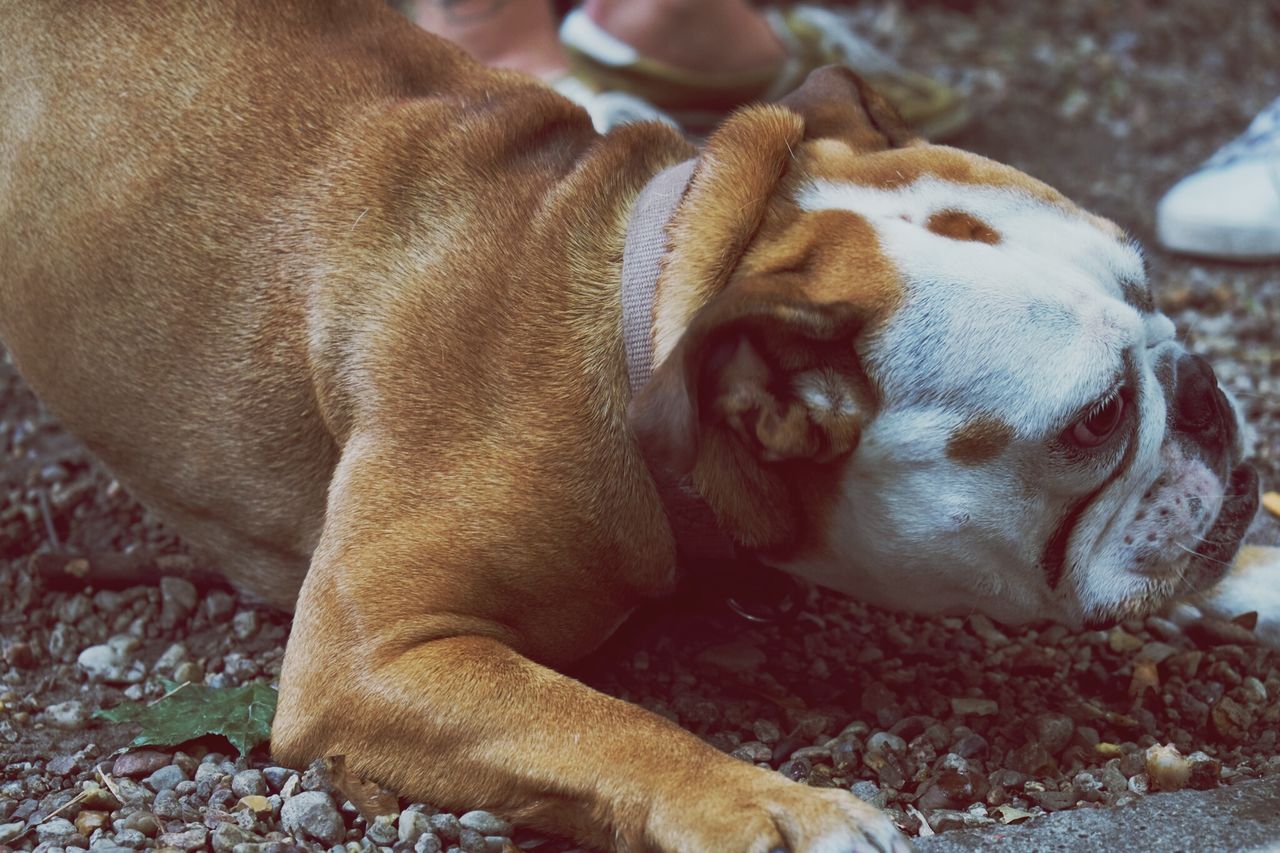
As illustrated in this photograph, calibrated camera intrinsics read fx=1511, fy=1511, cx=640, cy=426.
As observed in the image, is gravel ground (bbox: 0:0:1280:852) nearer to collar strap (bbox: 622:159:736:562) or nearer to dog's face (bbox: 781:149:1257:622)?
dog's face (bbox: 781:149:1257:622)

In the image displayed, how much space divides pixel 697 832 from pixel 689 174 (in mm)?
1178

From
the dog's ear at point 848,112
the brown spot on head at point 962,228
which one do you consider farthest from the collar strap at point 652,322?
the brown spot on head at point 962,228

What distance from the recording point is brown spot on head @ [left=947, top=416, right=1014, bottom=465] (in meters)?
2.54

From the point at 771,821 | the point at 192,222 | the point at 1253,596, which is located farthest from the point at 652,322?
the point at 1253,596

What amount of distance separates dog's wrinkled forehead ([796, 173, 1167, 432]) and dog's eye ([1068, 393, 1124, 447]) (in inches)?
1.7

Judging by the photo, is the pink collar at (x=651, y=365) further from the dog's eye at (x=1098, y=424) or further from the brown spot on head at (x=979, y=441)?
the dog's eye at (x=1098, y=424)

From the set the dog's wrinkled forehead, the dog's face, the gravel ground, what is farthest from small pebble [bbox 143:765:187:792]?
the dog's wrinkled forehead

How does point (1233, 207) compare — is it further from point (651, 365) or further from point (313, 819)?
point (313, 819)

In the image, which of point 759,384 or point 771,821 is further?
point 759,384

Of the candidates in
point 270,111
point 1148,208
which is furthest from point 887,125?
point 1148,208

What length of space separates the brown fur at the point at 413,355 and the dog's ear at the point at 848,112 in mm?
18

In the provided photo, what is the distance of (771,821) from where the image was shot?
2266mm

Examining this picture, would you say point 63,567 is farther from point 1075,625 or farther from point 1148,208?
point 1148,208

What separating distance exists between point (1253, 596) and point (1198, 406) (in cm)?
62
